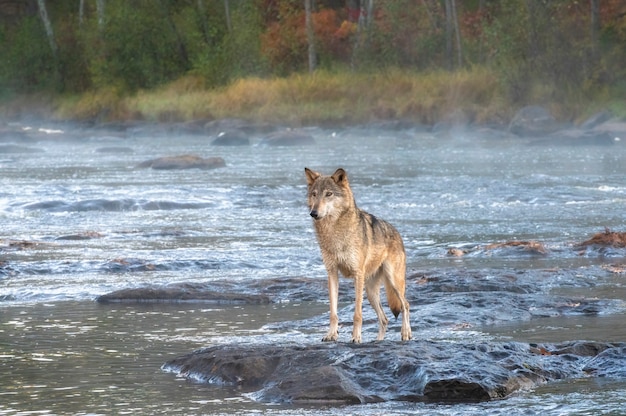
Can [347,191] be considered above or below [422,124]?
above

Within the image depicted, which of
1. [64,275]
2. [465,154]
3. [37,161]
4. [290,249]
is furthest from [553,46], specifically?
[64,275]

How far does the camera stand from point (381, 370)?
26.7ft

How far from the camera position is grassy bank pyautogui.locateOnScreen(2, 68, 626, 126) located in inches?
1906

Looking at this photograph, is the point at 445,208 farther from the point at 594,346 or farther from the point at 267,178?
the point at 594,346

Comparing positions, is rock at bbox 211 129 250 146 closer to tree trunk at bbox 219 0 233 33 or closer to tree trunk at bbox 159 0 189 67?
tree trunk at bbox 219 0 233 33

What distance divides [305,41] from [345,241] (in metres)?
54.2

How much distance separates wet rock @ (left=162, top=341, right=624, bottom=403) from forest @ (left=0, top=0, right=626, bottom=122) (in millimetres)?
39487

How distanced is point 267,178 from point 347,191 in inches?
820

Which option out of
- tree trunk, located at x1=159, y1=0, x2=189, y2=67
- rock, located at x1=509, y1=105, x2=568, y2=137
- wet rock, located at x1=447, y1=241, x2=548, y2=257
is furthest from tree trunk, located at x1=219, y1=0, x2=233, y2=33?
wet rock, located at x1=447, y1=241, x2=548, y2=257

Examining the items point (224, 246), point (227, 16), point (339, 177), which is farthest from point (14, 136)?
point (339, 177)

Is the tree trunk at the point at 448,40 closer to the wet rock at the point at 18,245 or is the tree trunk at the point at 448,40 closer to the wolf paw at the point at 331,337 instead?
the wet rock at the point at 18,245

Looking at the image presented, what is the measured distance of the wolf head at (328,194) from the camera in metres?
→ 9.30

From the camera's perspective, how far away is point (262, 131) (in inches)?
2034

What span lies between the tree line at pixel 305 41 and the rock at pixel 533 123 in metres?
2.44
